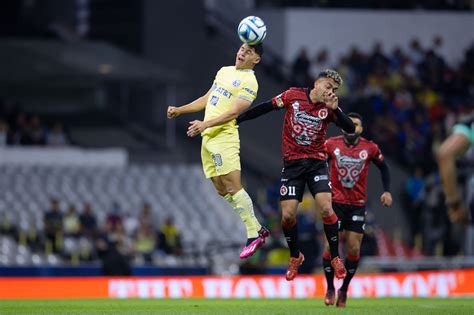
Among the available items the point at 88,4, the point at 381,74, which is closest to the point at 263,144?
the point at 381,74

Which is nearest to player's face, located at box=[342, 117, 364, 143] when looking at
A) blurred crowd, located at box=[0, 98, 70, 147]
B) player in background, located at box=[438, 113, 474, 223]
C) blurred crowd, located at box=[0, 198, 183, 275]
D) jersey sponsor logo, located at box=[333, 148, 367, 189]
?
jersey sponsor logo, located at box=[333, 148, 367, 189]

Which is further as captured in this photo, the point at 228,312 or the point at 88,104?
the point at 88,104

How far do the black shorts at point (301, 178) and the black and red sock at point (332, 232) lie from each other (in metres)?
0.35

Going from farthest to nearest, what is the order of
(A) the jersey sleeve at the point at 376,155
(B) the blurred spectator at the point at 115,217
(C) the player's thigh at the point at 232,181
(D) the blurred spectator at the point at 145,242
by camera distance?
(B) the blurred spectator at the point at 115,217
(D) the blurred spectator at the point at 145,242
(A) the jersey sleeve at the point at 376,155
(C) the player's thigh at the point at 232,181

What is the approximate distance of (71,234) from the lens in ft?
86.1

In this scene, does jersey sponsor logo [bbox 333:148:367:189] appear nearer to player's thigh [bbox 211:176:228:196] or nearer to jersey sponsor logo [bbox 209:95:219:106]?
player's thigh [bbox 211:176:228:196]

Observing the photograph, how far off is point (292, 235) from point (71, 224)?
11758mm

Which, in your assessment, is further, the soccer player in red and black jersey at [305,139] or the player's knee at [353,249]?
the player's knee at [353,249]

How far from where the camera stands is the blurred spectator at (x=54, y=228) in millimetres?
26156

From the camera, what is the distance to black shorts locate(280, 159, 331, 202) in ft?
49.8

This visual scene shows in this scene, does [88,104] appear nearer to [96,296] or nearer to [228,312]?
[96,296]

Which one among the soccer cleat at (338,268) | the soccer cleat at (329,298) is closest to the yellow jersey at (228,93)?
the soccer cleat at (338,268)

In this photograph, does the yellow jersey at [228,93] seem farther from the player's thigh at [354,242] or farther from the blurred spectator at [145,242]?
the blurred spectator at [145,242]

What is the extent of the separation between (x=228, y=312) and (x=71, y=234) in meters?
12.3
